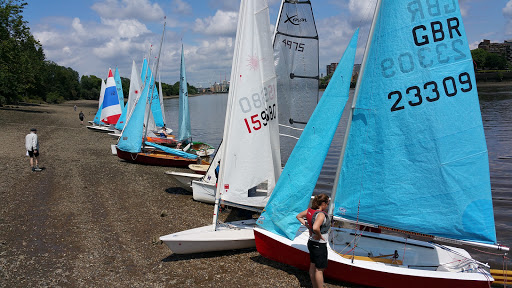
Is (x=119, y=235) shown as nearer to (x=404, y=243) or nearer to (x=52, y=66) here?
(x=404, y=243)

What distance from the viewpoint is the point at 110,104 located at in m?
29.7

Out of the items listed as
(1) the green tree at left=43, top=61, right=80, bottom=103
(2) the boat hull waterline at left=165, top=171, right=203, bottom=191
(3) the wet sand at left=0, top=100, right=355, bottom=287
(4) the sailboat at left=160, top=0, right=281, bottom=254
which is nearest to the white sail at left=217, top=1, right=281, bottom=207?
(4) the sailboat at left=160, top=0, right=281, bottom=254

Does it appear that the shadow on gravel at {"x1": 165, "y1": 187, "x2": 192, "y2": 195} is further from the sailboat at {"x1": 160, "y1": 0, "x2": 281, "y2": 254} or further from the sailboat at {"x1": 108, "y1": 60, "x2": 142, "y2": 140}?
the sailboat at {"x1": 108, "y1": 60, "x2": 142, "y2": 140}

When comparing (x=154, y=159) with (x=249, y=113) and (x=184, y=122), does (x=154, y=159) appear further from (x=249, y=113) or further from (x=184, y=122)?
(x=249, y=113)

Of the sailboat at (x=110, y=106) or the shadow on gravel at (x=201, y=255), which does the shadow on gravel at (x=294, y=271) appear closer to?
the shadow on gravel at (x=201, y=255)

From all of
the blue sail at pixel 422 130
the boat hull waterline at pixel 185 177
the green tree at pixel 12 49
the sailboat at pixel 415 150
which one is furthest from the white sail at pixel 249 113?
the green tree at pixel 12 49

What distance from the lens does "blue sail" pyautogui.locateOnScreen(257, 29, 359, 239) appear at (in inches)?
276

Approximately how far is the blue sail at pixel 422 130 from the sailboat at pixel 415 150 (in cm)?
2

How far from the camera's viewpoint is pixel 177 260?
7.96m

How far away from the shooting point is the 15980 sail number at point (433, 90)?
614 centimetres

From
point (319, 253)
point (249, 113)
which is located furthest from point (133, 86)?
point (319, 253)

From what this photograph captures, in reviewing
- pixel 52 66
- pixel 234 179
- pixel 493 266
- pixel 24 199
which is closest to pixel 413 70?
pixel 234 179

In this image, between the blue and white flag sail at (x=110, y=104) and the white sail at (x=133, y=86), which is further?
the blue and white flag sail at (x=110, y=104)

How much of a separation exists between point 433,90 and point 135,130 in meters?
13.9
